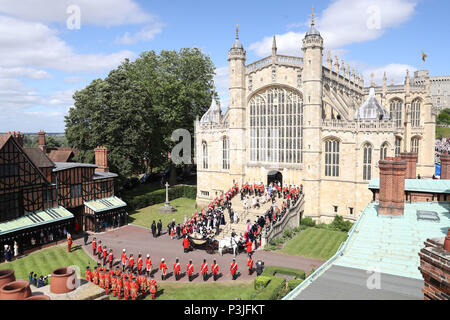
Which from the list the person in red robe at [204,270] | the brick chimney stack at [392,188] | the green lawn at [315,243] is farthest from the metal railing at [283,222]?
the brick chimney stack at [392,188]

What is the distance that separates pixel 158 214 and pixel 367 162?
22787 millimetres

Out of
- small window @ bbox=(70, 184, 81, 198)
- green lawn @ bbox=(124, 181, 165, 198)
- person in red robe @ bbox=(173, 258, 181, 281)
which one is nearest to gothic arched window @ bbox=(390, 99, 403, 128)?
green lawn @ bbox=(124, 181, 165, 198)

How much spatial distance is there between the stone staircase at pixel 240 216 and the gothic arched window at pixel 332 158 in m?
5.91

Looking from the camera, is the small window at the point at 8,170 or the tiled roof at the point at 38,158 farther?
the tiled roof at the point at 38,158

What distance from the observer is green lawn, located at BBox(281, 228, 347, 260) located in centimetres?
2603

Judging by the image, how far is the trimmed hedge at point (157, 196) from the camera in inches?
1558

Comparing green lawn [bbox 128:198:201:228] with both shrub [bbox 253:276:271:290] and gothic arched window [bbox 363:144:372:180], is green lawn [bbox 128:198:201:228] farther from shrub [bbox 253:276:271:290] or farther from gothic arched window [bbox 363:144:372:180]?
gothic arched window [bbox 363:144:372:180]

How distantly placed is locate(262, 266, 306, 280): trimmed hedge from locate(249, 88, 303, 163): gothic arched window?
17467 millimetres

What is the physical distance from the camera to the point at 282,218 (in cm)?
3027

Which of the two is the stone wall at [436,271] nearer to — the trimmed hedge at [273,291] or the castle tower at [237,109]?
the trimmed hedge at [273,291]

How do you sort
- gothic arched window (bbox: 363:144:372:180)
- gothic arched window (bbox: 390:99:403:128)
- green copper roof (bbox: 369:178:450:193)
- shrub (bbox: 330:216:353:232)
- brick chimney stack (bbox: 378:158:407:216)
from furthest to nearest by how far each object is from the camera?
gothic arched window (bbox: 390:99:403:128), gothic arched window (bbox: 363:144:372:180), shrub (bbox: 330:216:353:232), green copper roof (bbox: 369:178:450:193), brick chimney stack (bbox: 378:158:407:216)

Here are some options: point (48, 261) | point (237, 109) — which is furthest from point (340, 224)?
point (48, 261)

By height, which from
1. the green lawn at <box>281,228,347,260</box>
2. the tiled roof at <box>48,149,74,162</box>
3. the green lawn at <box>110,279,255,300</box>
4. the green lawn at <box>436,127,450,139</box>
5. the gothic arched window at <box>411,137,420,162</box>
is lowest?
the green lawn at <box>110,279,255,300</box>
